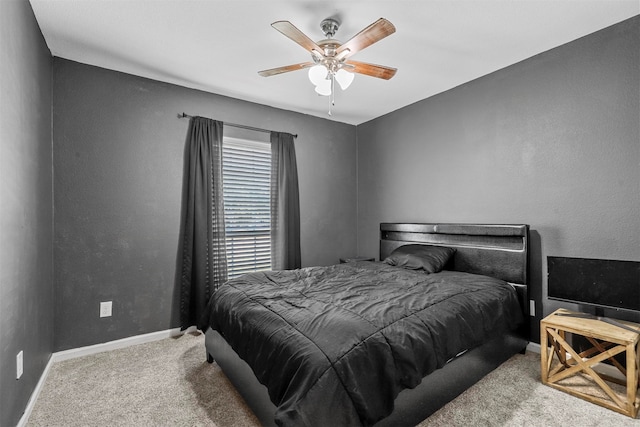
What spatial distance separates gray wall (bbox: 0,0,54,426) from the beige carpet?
0.78ft

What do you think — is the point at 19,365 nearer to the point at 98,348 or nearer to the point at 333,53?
the point at 98,348

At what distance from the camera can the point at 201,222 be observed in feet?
11.1

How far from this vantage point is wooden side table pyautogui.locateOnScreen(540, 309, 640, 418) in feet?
6.40

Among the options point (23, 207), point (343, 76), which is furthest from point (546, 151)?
point (23, 207)

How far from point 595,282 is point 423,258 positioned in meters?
1.34

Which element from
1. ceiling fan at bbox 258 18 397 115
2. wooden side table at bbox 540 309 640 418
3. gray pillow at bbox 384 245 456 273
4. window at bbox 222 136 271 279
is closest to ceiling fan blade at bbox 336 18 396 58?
ceiling fan at bbox 258 18 397 115

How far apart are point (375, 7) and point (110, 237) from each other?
305 cm

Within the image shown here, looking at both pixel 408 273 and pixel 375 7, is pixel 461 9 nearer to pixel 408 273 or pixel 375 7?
pixel 375 7

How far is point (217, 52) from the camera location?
2768 millimetres

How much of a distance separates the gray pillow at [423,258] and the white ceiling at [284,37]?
72.1 inches

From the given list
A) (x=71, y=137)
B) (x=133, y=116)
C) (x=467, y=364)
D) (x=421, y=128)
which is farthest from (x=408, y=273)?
(x=71, y=137)

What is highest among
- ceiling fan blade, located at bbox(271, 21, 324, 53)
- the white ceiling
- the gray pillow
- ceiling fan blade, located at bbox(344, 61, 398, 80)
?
the white ceiling

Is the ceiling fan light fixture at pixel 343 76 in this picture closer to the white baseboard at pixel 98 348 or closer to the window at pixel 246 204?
the window at pixel 246 204

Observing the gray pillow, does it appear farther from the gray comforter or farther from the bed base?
the bed base
